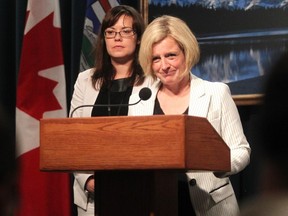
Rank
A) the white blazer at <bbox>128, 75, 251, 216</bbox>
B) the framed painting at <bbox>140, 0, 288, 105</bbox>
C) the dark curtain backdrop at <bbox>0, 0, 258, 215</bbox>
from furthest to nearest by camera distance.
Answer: the dark curtain backdrop at <bbox>0, 0, 258, 215</bbox>
the framed painting at <bbox>140, 0, 288, 105</bbox>
the white blazer at <bbox>128, 75, 251, 216</bbox>

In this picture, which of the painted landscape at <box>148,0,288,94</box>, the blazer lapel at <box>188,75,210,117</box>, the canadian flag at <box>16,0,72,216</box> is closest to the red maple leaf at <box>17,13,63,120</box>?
the canadian flag at <box>16,0,72,216</box>

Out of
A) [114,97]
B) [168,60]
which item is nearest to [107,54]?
[114,97]

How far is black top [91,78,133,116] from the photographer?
12.4 feet

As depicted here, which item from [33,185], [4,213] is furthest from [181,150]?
[33,185]

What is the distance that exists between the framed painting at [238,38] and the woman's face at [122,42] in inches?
35.5

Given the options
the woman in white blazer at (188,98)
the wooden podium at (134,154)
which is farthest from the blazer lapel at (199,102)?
the wooden podium at (134,154)

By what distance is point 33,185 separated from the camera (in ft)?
15.7

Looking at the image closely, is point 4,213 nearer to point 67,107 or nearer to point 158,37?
point 158,37

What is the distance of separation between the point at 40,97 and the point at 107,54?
1065 millimetres

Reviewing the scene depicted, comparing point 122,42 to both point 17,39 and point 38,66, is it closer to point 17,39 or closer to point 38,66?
point 38,66

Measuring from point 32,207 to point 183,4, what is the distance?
1.67 metres

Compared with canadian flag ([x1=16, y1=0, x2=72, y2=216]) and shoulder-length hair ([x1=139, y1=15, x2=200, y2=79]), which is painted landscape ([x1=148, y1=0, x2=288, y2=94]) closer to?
canadian flag ([x1=16, y1=0, x2=72, y2=216])

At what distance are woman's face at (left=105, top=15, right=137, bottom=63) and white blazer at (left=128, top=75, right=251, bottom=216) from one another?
48 centimetres

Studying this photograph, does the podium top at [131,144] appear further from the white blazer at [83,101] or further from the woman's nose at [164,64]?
the white blazer at [83,101]
